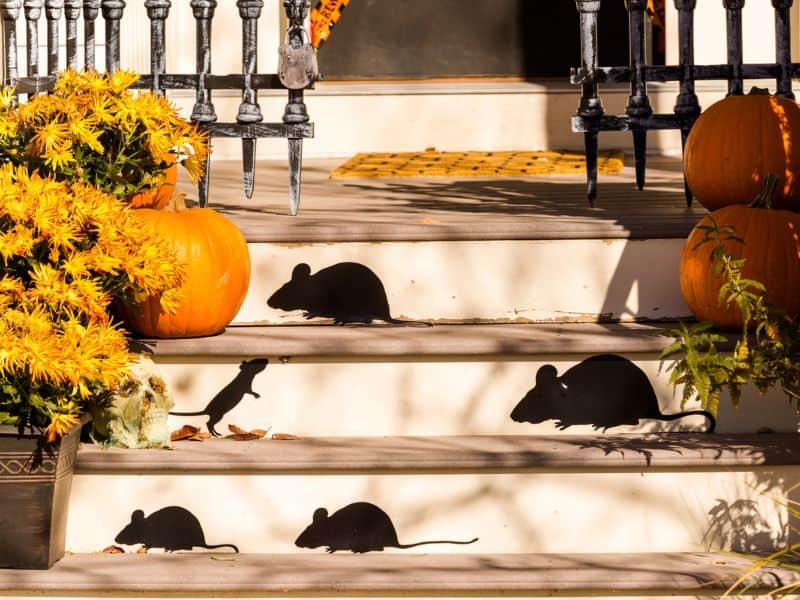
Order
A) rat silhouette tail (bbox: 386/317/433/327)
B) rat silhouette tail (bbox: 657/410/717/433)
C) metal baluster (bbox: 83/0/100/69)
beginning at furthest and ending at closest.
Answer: metal baluster (bbox: 83/0/100/69), rat silhouette tail (bbox: 386/317/433/327), rat silhouette tail (bbox: 657/410/717/433)

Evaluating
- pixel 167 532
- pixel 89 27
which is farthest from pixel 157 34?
pixel 167 532

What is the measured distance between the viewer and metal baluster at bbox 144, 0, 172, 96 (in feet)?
13.0

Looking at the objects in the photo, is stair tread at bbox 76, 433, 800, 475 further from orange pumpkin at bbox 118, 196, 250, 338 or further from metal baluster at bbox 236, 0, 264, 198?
metal baluster at bbox 236, 0, 264, 198

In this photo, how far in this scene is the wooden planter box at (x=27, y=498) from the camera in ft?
8.87

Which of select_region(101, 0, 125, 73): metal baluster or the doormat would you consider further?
the doormat

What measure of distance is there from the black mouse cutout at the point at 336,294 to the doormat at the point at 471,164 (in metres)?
2.20

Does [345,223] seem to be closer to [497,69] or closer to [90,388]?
[90,388]

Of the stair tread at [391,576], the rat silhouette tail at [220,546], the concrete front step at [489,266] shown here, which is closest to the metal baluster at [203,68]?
the concrete front step at [489,266]

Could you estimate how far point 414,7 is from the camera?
286 inches

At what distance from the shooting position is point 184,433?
308 cm

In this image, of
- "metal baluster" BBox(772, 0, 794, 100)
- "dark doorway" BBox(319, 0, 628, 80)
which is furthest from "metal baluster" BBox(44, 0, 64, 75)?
"dark doorway" BBox(319, 0, 628, 80)

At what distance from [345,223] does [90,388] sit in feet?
3.16

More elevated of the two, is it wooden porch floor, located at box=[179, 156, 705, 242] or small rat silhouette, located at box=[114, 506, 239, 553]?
wooden porch floor, located at box=[179, 156, 705, 242]

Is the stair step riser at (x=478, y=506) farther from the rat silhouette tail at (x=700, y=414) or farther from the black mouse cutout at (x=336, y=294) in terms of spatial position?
the black mouse cutout at (x=336, y=294)
